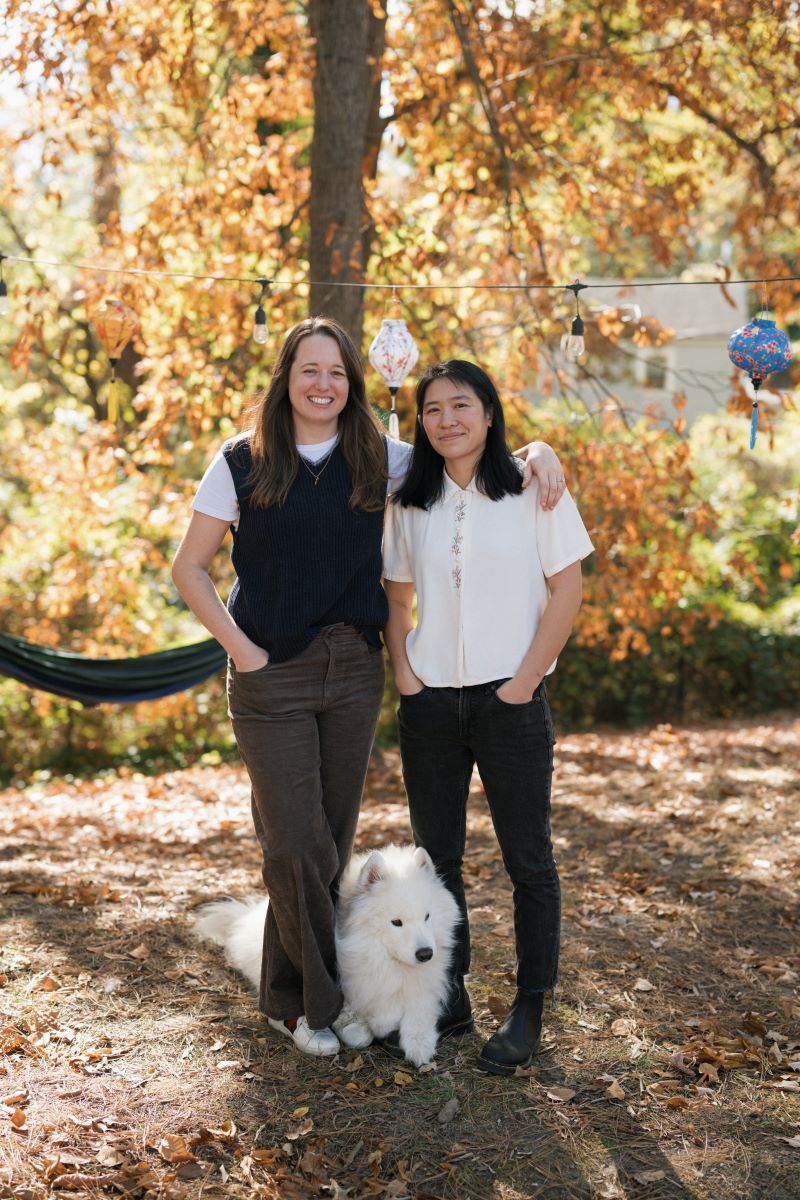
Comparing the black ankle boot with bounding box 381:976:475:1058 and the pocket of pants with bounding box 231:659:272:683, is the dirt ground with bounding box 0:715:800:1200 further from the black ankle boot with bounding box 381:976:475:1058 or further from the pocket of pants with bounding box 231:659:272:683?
the pocket of pants with bounding box 231:659:272:683

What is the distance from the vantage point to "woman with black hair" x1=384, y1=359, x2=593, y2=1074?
2549 millimetres

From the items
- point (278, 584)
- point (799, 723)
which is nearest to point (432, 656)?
point (278, 584)

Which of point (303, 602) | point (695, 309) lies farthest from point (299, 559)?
point (695, 309)

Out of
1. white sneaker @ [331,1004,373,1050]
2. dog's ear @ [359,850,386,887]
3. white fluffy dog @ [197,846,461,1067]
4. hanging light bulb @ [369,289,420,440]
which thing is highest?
hanging light bulb @ [369,289,420,440]

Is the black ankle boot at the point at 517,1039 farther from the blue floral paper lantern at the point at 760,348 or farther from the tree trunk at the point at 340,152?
the tree trunk at the point at 340,152

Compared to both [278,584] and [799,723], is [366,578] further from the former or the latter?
[799,723]

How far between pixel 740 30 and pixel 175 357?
11.1ft

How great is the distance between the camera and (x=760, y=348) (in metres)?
3.58

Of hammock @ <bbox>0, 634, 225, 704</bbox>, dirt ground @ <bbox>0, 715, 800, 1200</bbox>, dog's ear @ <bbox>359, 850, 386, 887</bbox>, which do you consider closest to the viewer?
dirt ground @ <bbox>0, 715, 800, 1200</bbox>

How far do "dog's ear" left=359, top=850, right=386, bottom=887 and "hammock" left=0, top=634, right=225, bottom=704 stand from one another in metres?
2.31

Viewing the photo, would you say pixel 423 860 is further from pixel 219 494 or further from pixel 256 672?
pixel 219 494

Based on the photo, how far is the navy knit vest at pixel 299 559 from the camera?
2541mm

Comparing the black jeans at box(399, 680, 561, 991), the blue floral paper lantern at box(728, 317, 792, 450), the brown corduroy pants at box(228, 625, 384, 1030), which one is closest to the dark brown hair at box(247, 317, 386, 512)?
the brown corduroy pants at box(228, 625, 384, 1030)

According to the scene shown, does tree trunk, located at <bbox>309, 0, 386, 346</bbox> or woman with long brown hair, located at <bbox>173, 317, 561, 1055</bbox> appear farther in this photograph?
tree trunk, located at <bbox>309, 0, 386, 346</bbox>
